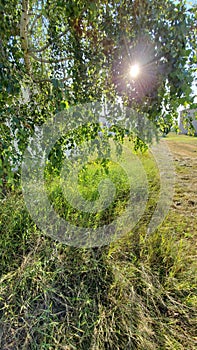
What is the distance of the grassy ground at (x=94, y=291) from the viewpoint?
123 cm

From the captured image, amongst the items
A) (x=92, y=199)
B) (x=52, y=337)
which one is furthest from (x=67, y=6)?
(x=52, y=337)

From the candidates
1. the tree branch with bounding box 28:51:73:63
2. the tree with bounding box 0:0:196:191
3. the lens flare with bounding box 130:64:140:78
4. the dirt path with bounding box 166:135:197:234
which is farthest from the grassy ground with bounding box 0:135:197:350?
the lens flare with bounding box 130:64:140:78

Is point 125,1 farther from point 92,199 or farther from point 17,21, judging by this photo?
point 92,199

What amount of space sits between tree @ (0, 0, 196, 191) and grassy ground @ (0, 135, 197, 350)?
27.7 inches

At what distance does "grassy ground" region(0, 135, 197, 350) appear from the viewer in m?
1.23

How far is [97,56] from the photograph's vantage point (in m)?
1.21

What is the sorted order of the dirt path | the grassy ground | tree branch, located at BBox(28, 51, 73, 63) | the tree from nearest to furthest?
1. the tree
2. the grassy ground
3. tree branch, located at BBox(28, 51, 73, 63)
4. the dirt path

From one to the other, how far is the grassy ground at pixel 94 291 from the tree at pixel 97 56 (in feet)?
2.31

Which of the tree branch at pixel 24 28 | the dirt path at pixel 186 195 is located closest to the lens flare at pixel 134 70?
the tree branch at pixel 24 28

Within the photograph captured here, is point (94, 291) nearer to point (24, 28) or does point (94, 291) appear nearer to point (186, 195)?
point (24, 28)

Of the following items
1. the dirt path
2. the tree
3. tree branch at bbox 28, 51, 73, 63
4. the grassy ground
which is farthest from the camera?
the dirt path

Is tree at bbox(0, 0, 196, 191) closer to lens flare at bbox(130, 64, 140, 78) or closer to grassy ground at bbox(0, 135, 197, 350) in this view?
lens flare at bbox(130, 64, 140, 78)

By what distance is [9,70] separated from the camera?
1110 mm

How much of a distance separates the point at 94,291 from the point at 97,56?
1.53m
